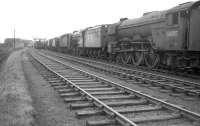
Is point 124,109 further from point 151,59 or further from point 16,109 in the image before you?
point 151,59

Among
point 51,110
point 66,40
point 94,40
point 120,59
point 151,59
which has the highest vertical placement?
point 66,40

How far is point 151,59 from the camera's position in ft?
50.2

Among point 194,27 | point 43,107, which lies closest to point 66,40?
point 194,27

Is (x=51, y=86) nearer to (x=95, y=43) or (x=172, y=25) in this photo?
(x=172, y=25)

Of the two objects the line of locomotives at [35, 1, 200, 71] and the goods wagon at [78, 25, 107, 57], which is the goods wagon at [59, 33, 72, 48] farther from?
the line of locomotives at [35, 1, 200, 71]

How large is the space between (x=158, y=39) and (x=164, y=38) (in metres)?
0.54

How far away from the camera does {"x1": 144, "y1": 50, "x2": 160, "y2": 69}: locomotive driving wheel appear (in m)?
14.5

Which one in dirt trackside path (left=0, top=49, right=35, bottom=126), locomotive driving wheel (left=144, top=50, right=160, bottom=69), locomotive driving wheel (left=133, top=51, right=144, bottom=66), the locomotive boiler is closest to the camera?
dirt trackside path (left=0, top=49, right=35, bottom=126)

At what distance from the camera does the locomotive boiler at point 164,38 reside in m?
11.3

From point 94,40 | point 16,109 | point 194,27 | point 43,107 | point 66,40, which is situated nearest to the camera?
point 16,109

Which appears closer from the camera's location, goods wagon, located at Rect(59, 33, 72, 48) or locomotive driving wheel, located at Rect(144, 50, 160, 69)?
locomotive driving wheel, located at Rect(144, 50, 160, 69)

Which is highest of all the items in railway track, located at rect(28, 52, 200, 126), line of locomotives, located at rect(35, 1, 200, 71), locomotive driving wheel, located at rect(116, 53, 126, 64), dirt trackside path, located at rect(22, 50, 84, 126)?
line of locomotives, located at rect(35, 1, 200, 71)

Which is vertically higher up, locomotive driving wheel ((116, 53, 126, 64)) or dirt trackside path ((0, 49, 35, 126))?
locomotive driving wheel ((116, 53, 126, 64))

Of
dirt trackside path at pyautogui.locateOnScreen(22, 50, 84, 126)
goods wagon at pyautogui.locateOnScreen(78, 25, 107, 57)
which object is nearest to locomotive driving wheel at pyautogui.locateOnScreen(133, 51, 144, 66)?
goods wagon at pyautogui.locateOnScreen(78, 25, 107, 57)
